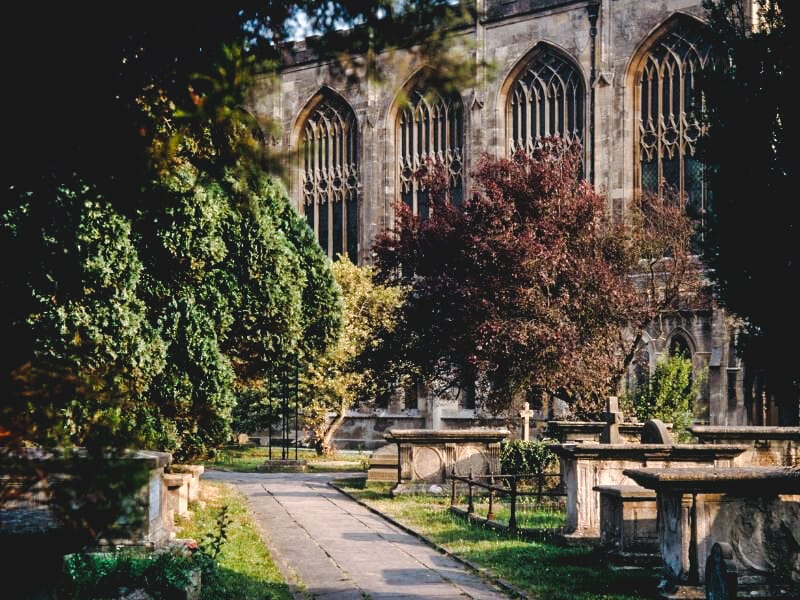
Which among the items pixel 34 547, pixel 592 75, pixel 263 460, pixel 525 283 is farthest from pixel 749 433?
pixel 592 75

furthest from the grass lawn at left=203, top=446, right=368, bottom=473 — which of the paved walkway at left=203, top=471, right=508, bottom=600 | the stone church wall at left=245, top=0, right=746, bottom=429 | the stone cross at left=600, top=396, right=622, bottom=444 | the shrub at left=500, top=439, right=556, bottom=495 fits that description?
the stone cross at left=600, top=396, right=622, bottom=444

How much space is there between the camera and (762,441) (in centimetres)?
1716

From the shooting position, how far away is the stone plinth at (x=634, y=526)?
11602mm

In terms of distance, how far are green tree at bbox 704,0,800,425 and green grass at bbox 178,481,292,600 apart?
5.71 meters

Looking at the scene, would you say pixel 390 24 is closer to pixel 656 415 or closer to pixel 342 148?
pixel 656 415

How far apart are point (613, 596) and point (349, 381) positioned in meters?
27.0

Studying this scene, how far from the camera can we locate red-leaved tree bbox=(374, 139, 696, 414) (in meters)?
23.0

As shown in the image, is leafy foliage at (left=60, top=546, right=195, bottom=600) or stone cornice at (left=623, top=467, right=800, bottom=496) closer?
leafy foliage at (left=60, top=546, right=195, bottom=600)

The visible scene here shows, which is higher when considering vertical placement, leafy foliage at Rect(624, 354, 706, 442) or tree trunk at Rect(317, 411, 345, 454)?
leafy foliage at Rect(624, 354, 706, 442)

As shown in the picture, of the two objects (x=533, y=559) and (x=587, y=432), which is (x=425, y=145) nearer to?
(x=587, y=432)

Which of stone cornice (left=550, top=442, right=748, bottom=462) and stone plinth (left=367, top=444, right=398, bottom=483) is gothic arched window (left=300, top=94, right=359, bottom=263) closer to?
stone plinth (left=367, top=444, right=398, bottom=483)

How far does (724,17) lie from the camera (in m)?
12.8

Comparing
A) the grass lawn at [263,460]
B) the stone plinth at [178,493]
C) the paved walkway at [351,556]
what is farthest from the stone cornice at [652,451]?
the grass lawn at [263,460]

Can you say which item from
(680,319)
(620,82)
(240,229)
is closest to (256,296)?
(240,229)
